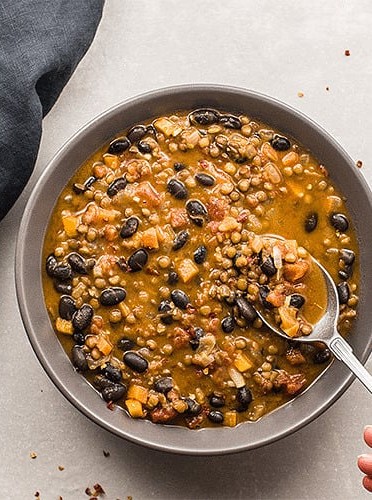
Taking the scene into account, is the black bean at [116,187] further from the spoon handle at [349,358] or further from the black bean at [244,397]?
the spoon handle at [349,358]

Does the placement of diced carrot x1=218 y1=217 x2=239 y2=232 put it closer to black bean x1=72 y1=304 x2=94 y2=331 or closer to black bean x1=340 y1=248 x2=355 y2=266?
black bean x1=340 y1=248 x2=355 y2=266

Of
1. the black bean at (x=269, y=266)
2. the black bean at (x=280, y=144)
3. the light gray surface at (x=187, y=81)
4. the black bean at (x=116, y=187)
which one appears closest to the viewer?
the black bean at (x=269, y=266)

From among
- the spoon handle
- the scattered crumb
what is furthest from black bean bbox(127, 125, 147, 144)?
the scattered crumb

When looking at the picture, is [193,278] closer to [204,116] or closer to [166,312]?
[166,312]

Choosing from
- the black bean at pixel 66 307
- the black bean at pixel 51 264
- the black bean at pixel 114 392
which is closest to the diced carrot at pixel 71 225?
the black bean at pixel 51 264

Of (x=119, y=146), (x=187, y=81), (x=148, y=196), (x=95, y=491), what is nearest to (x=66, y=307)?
(x=148, y=196)
